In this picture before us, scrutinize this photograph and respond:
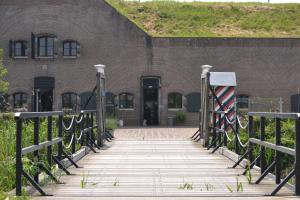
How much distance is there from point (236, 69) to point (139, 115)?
20.7ft

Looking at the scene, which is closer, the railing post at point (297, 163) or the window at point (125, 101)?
the railing post at point (297, 163)

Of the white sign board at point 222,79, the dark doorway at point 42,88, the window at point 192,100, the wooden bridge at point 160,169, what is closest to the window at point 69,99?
the dark doorway at point 42,88

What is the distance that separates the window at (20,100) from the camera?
29.6 metres

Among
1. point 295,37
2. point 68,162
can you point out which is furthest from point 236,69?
point 68,162

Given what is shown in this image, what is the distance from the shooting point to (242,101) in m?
28.7

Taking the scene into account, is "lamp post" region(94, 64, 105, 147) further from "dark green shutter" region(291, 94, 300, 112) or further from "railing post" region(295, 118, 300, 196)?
"dark green shutter" region(291, 94, 300, 112)

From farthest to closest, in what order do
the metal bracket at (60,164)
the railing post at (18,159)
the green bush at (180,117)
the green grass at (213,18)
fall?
the green grass at (213,18) → the green bush at (180,117) → the metal bracket at (60,164) → the railing post at (18,159)

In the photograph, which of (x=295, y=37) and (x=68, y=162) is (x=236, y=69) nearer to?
(x=295, y=37)

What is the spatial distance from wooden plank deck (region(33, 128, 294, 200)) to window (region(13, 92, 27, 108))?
19.1 m

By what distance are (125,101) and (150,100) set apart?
4.87 ft

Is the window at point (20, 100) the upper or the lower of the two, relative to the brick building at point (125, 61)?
lower

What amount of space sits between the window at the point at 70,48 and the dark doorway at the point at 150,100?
448 cm

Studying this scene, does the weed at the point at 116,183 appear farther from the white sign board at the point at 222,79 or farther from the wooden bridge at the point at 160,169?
the white sign board at the point at 222,79

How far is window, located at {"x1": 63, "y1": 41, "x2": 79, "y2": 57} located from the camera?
98.1 feet
